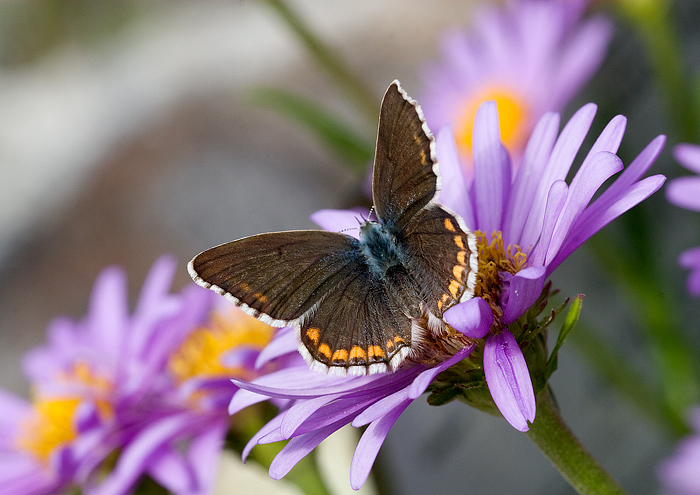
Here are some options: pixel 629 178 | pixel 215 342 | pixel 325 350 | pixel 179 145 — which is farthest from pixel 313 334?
pixel 179 145

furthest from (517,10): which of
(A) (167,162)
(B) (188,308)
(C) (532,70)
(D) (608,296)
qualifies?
(A) (167,162)

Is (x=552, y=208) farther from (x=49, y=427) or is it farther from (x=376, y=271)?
(x=49, y=427)

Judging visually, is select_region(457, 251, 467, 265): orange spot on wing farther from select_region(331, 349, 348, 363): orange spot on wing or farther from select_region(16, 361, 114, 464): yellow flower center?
select_region(16, 361, 114, 464): yellow flower center

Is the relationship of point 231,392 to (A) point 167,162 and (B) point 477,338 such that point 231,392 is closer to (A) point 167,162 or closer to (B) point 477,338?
(B) point 477,338

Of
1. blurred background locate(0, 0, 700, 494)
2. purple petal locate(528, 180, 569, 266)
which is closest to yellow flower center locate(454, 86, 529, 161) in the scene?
blurred background locate(0, 0, 700, 494)

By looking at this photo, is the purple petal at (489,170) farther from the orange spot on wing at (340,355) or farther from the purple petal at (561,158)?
the orange spot on wing at (340,355)
